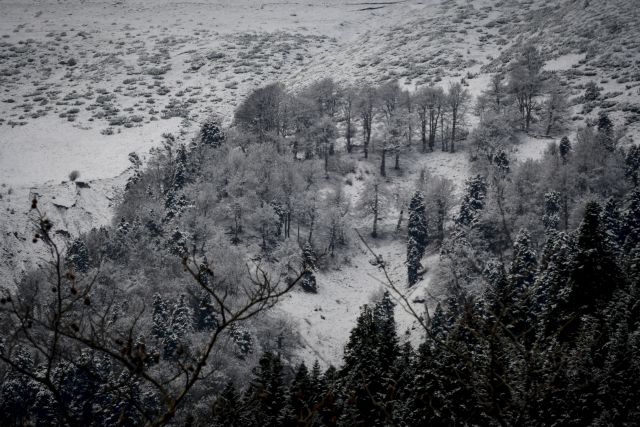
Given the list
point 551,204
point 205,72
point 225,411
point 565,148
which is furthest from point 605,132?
point 205,72

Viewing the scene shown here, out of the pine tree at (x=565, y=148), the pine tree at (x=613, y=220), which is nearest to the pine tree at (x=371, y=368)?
the pine tree at (x=613, y=220)

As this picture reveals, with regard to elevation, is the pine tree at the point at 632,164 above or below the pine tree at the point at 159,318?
above

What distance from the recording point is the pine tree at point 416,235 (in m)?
52.2

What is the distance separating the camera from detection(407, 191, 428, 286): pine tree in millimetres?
52250

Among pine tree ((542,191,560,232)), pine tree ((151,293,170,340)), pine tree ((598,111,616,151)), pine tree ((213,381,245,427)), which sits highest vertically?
pine tree ((213,381,245,427))

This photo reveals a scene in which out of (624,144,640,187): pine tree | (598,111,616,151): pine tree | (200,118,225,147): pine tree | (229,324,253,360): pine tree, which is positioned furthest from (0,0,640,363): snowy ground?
(200,118,225,147): pine tree

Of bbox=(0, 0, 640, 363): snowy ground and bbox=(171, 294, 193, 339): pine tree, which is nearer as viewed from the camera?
bbox=(171, 294, 193, 339): pine tree

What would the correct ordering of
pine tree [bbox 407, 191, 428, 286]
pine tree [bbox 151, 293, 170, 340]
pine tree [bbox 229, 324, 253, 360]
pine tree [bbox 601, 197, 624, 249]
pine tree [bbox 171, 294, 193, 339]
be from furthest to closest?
1. pine tree [bbox 407, 191, 428, 286]
2. pine tree [bbox 229, 324, 253, 360]
3. pine tree [bbox 151, 293, 170, 340]
4. pine tree [bbox 171, 294, 193, 339]
5. pine tree [bbox 601, 197, 624, 249]

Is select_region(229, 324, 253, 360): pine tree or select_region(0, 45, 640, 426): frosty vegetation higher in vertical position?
select_region(0, 45, 640, 426): frosty vegetation

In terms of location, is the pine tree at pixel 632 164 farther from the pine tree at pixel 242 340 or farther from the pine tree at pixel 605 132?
the pine tree at pixel 242 340

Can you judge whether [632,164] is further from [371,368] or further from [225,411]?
[225,411]

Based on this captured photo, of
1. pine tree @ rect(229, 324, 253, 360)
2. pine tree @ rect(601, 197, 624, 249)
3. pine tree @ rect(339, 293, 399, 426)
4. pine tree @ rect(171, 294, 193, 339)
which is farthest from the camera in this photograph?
pine tree @ rect(229, 324, 253, 360)

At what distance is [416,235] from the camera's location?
55062 mm

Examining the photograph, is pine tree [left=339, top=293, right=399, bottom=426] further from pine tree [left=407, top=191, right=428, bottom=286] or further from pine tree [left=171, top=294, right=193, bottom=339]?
pine tree [left=407, top=191, right=428, bottom=286]
